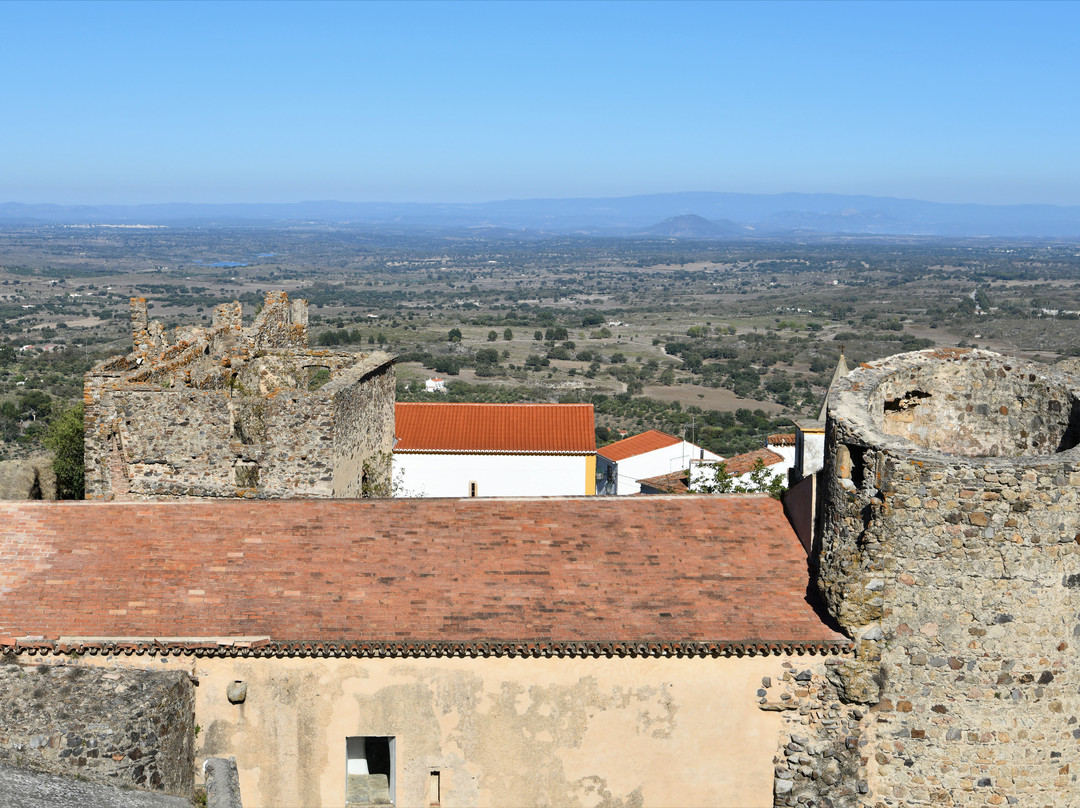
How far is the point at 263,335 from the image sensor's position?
61.4 feet

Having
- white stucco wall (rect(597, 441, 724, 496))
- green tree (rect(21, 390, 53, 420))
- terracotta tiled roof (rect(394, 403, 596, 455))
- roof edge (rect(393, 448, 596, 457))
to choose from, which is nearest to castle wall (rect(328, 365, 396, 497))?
roof edge (rect(393, 448, 596, 457))

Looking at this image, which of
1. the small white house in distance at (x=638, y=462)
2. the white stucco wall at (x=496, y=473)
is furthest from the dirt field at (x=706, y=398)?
the white stucco wall at (x=496, y=473)

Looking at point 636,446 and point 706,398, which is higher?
point 636,446

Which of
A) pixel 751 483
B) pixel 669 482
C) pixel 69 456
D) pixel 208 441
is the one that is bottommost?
pixel 669 482

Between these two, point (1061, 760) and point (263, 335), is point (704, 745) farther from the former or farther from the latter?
point (263, 335)

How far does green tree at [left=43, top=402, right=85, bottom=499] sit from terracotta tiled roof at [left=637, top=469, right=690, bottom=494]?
15757mm

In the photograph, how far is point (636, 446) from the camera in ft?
120

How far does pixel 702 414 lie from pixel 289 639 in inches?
2179

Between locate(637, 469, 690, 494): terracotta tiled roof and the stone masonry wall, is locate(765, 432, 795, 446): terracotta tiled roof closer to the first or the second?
locate(637, 469, 690, 494): terracotta tiled roof

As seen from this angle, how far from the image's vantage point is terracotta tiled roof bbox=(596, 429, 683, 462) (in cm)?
3547

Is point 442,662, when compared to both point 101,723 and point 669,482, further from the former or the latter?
point 669,482

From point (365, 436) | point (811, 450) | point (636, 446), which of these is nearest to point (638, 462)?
point (636, 446)

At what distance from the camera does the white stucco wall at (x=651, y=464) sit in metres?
35.1

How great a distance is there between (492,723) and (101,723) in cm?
353
